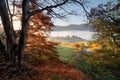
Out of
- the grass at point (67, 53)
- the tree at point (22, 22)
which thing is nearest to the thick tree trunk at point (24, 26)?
the tree at point (22, 22)

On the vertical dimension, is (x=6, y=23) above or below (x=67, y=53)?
above

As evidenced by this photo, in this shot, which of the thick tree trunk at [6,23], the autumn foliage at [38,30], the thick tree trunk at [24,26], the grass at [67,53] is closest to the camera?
the thick tree trunk at [6,23]

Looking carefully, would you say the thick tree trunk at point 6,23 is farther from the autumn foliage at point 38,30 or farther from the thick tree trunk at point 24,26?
the autumn foliage at point 38,30

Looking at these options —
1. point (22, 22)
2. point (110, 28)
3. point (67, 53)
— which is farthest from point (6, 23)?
point (67, 53)

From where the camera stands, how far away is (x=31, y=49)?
20.1 meters

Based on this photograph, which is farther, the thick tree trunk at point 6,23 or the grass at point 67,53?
the grass at point 67,53

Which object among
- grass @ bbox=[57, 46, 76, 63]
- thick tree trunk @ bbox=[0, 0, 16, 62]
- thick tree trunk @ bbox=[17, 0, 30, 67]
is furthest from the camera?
grass @ bbox=[57, 46, 76, 63]

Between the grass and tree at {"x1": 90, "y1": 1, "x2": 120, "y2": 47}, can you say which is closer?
tree at {"x1": 90, "y1": 1, "x2": 120, "y2": 47}

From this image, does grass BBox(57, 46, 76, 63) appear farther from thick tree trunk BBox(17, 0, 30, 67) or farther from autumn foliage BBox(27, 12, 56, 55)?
thick tree trunk BBox(17, 0, 30, 67)

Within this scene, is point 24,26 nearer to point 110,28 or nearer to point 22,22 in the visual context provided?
point 22,22

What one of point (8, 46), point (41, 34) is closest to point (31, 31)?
point (41, 34)

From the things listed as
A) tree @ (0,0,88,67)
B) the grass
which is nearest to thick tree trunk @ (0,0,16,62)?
tree @ (0,0,88,67)

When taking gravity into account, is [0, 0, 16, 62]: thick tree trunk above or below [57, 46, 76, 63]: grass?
above

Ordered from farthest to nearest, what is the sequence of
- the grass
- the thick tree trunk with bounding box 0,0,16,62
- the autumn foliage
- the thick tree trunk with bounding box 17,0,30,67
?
1. the grass
2. the autumn foliage
3. the thick tree trunk with bounding box 17,0,30,67
4. the thick tree trunk with bounding box 0,0,16,62
